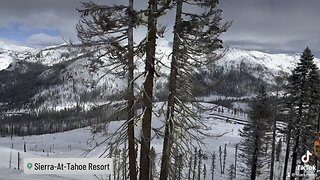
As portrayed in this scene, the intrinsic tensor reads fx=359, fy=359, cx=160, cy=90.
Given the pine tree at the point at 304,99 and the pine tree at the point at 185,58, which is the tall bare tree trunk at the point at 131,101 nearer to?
the pine tree at the point at 185,58

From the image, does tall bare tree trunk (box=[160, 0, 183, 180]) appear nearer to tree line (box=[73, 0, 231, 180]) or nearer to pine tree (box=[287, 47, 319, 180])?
tree line (box=[73, 0, 231, 180])

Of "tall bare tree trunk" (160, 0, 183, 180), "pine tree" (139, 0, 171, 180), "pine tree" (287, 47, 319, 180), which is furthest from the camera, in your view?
"pine tree" (287, 47, 319, 180)

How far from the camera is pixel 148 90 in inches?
482

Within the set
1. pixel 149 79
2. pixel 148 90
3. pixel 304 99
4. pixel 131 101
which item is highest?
pixel 149 79

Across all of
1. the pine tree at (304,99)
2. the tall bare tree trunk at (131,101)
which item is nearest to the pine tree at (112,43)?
the tall bare tree trunk at (131,101)

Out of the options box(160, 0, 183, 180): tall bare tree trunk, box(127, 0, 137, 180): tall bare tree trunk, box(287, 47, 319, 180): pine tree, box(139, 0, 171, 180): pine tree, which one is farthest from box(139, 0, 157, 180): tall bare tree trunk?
box(287, 47, 319, 180): pine tree

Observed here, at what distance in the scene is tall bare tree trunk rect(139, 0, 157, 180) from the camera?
38.6 feet

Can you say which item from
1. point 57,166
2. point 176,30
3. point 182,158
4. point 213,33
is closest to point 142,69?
point 176,30

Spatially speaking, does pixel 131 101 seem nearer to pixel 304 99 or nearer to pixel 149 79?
pixel 149 79

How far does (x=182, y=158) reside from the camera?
44.2ft

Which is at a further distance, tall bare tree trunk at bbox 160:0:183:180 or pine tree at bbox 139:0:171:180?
tall bare tree trunk at bbox 160:0:183:180

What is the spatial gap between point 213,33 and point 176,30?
4.15 ft

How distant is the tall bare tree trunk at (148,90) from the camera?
11758 mm

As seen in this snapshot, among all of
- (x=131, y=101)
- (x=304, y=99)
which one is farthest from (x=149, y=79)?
(x=304, y=99)
